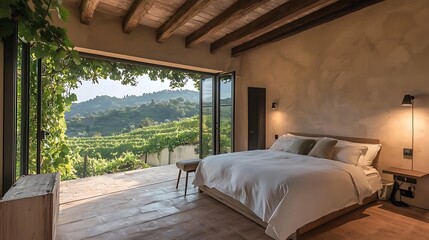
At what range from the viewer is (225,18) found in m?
3.41

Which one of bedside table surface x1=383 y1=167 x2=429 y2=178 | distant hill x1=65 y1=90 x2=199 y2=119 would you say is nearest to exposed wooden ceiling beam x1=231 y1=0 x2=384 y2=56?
bedside table surface x1=383 y1=167 x2=429 y2=178

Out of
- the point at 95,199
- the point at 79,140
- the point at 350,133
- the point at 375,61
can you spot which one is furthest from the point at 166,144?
the point at 375,61

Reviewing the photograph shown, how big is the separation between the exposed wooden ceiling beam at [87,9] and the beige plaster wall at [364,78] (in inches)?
139

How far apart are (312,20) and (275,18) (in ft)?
2.48

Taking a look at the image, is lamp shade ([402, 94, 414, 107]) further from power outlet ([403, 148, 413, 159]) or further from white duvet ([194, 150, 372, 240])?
white duvet ([194, 150, 372, 240])

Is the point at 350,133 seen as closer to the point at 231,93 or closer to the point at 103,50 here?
the point at 231,93

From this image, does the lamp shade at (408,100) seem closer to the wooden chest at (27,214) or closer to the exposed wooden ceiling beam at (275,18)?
the exposed wooden ceiling beam at (275,18)

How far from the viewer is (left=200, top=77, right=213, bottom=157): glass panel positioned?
5.32 m

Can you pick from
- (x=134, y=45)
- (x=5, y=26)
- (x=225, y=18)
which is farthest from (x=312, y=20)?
(x=5, y=26)

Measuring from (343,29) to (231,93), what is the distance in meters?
2.43

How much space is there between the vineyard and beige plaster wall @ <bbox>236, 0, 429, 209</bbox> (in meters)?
3.65

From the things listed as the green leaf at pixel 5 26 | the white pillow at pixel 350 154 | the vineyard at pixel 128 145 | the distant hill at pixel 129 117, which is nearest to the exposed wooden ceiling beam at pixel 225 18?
the white pillow at pixel 350 154

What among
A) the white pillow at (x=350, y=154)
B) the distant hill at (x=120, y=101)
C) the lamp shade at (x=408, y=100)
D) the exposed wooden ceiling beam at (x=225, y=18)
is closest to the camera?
the lamp shade at (x=408, y=100)

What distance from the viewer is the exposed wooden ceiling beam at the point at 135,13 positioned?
291 cm
